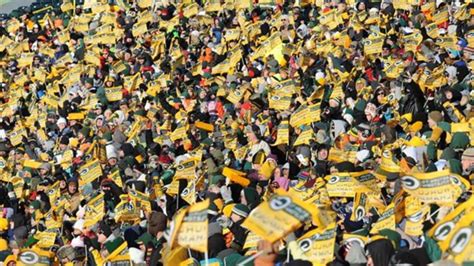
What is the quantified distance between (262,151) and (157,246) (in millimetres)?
3543

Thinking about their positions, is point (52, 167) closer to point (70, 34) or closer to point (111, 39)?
point (111, 39)

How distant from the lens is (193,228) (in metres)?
8.40

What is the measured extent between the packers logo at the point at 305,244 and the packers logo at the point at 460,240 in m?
1.89

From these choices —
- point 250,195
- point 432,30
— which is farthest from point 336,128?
point 432,30

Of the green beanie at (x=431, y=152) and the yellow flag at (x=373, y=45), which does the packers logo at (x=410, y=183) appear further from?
the yellow flag at (x=373, y=45)

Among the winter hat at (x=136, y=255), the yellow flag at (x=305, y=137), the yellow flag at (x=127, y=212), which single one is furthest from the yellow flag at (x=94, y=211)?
the yellow flag at (x=305, y=137)

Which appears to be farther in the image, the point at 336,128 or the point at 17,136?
the point at 17,136

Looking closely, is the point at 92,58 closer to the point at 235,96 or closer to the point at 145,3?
the point at 145,3

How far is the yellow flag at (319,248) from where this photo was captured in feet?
29.2

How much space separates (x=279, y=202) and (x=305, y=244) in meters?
1.24

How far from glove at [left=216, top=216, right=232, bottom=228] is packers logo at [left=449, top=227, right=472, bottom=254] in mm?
3940

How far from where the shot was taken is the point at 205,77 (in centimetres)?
2014

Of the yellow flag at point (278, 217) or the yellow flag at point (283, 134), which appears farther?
the yellow flag at point (283, 134)

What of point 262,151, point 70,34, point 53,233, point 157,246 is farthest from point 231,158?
point 70,34
